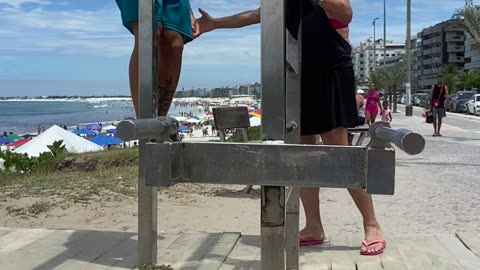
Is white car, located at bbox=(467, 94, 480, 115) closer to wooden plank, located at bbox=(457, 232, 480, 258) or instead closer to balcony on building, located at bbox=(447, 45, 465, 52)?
wooden plank, located at bbox=(457, 232, 480, 258)

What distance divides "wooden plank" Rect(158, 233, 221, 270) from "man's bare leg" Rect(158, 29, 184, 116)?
92 cm

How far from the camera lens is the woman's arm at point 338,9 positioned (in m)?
3.11

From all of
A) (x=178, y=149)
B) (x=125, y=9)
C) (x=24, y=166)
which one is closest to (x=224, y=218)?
(x=125, y=9)

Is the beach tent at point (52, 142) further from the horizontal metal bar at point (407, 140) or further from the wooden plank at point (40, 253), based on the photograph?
the horizontal metal bar at point (407, 140)

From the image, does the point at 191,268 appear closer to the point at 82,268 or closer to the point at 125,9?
the point at 82,268

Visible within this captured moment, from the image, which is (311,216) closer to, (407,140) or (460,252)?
(460,252)

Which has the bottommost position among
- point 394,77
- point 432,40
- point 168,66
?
point 168,66

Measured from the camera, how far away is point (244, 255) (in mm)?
3867

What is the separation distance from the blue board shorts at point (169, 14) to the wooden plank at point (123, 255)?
4.66 ft

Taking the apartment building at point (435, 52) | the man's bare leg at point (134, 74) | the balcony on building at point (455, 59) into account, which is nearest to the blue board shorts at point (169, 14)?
the man's bare leg at point (134, 74)

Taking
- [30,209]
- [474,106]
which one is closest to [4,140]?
[474,106]

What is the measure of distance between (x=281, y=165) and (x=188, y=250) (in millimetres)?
2022

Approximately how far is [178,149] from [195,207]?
13.5 feet

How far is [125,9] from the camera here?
11.3 feet
